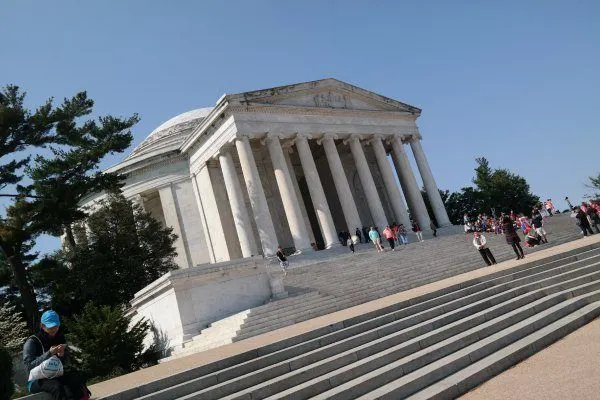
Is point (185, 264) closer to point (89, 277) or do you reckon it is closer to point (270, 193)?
point (270, 193)

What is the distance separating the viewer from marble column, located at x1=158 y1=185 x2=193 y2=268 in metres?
38.1

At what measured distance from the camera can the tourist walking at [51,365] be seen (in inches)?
239

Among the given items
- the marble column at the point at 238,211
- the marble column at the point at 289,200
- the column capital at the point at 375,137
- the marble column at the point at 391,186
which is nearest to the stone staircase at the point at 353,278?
the marble column at the point at 289,200

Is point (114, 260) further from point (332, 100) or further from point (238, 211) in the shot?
point (332, 100)

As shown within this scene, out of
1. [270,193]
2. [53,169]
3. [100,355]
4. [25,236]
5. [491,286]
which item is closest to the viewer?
[491,286]

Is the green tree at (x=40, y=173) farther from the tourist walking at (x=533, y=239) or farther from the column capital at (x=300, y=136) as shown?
the tourist walking at (x=533, y=239)

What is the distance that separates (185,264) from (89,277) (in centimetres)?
1358

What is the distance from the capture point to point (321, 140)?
3591 centimetres

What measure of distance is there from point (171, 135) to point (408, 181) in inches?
900

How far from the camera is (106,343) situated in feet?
50.9

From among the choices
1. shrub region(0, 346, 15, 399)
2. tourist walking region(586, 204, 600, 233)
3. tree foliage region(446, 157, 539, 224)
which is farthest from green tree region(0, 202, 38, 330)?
tree foliage region(446, 157, 539, 224)

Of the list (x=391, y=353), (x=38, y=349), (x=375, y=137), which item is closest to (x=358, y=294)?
(x=391, y=353)

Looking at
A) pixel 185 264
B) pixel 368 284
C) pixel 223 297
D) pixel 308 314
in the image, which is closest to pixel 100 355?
pixel 223 297

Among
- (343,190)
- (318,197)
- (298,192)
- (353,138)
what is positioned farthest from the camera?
(298,192)
